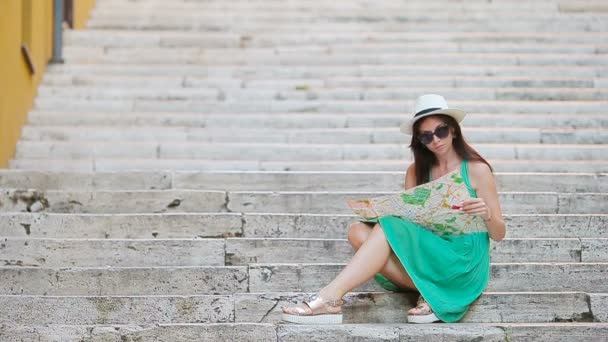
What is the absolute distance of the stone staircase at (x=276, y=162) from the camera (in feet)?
16.7

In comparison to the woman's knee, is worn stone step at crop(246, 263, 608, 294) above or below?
below

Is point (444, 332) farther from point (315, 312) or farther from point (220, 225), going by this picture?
point (220, 225)

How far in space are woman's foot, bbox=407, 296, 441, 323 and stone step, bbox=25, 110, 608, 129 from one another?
389 cm

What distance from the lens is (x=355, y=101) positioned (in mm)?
9344

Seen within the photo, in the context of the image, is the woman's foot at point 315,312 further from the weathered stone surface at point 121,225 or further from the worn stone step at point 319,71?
the worn stone step at point 319,71

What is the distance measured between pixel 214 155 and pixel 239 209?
71.2 inches

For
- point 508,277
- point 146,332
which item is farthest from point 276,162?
point 146,332

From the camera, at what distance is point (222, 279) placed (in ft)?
17.8

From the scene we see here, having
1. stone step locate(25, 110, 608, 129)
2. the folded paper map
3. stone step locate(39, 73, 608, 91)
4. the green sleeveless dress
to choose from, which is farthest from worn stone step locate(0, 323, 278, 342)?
stone step locate(39, 73, 608, 91)

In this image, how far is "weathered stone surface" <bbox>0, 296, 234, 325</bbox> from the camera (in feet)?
16.7

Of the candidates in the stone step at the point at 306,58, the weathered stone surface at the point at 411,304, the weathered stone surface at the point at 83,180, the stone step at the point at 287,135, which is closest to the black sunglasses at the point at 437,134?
the weathered stone surface at the point at 411,304

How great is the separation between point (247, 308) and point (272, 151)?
3.36 m

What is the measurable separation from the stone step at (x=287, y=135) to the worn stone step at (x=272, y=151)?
0.11 meters

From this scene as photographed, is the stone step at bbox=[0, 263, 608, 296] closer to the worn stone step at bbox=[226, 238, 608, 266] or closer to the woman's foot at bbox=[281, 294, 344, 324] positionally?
the worn stone step at bbox=[226, 238, 608, 266]
